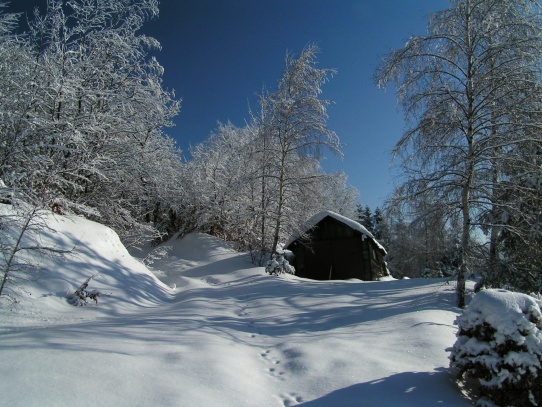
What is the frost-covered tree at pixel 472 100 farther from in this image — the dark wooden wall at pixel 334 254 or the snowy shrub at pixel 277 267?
the dark wooden wall at pixel 334 254

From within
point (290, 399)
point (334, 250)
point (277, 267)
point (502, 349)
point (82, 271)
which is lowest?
point (290, 399)

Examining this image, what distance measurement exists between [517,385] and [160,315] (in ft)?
19.4

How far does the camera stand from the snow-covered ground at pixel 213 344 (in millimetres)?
3500

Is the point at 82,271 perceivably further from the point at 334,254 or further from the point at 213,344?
the point at 334,254

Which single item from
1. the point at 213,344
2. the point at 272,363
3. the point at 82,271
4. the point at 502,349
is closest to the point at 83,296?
the point at 82,271

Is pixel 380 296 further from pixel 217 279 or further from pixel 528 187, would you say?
pixel 217 279

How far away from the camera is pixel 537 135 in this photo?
27.0 feet

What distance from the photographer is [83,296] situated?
24.0ft

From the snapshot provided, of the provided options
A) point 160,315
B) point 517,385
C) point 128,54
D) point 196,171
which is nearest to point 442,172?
point 517,385

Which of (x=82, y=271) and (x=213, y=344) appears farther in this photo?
(x=82, y=271)

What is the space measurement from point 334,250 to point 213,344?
1609cm

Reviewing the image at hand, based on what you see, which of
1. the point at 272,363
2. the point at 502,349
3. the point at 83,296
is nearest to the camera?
the point at 502,349

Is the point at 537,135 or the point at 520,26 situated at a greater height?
the point at 520,26

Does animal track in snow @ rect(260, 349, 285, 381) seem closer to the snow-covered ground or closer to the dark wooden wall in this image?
the snow-covered ground
